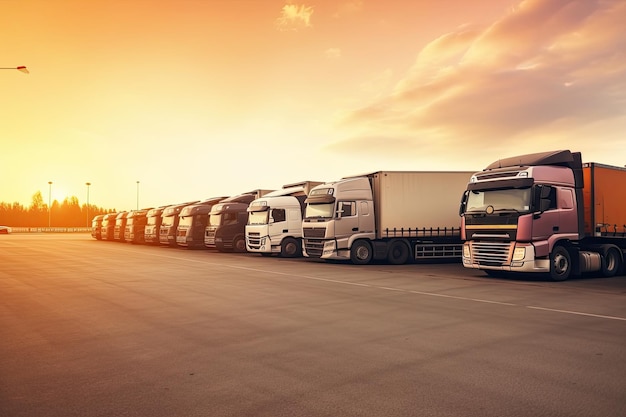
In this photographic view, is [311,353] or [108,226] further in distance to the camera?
[108,226]

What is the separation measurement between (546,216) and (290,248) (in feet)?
46.9

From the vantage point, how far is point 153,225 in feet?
129

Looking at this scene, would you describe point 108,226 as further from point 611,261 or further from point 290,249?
point 611,261

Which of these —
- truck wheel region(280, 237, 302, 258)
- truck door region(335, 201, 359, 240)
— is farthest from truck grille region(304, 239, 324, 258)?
truck wheel region(280, 237, 302, 258)

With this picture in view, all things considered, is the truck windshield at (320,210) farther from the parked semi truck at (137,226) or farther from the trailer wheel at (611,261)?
the parked semi truck at (137,226)

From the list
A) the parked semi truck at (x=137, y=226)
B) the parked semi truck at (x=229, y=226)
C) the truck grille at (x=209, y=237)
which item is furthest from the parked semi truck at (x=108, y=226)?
the parked semi truck at (x=229, y=226)

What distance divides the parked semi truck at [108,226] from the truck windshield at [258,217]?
2788 centimetres

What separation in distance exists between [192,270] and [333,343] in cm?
1238

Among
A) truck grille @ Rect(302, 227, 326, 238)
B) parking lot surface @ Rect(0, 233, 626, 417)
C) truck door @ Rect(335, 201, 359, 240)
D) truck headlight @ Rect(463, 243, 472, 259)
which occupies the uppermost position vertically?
truck door @ Rect(335, 201, 359, 240)

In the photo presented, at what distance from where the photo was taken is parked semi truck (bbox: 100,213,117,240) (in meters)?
50.9

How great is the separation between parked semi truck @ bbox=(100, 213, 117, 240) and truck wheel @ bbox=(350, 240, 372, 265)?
1405 inches

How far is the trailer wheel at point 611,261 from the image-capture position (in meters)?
16.7

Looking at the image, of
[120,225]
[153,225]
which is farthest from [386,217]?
[120,225]

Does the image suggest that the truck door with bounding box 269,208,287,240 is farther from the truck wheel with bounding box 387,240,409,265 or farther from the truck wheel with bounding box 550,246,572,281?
the truck wheel with bounding box 550,246,572,281
